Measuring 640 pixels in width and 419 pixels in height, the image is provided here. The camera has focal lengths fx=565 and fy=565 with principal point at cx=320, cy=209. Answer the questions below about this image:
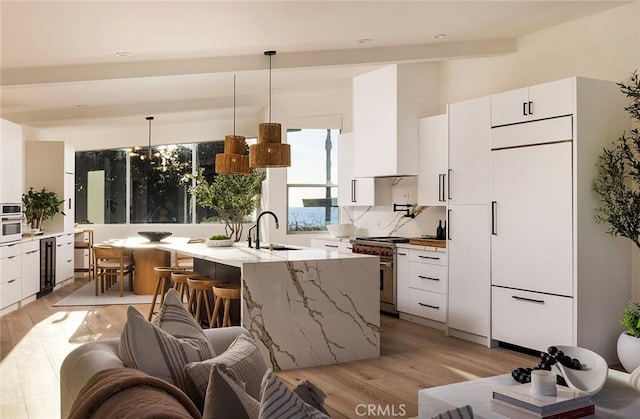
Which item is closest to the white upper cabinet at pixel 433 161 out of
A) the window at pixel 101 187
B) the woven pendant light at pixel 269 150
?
the woven pendant light at pixel 269 150

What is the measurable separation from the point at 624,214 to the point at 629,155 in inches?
18.4

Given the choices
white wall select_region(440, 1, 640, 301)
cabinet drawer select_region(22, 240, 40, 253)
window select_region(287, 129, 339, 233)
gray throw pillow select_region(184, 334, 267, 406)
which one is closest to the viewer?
gray throw pillow select_region(184, 334, 267, 406)

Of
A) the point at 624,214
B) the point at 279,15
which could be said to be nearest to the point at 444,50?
the point at 279,15

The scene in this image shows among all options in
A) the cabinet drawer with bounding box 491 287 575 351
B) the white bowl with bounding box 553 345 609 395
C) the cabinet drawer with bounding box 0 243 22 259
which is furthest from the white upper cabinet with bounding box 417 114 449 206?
the cabinet drawer with bounding box 0 243 22 259

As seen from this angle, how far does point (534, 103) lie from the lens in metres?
4.81

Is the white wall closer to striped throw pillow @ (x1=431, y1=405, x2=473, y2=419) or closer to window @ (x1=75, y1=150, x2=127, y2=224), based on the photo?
striped throw pillow @ (x1=431, y1=405, x2=473, y2=419)

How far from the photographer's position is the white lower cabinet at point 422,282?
5.84m

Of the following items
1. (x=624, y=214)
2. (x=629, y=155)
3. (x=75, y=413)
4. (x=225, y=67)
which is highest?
(x=225, y=67)

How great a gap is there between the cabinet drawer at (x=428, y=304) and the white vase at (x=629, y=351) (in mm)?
1827

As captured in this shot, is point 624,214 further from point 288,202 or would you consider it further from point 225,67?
point 288,202

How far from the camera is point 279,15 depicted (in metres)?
4.48

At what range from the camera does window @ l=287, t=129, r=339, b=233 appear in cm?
895

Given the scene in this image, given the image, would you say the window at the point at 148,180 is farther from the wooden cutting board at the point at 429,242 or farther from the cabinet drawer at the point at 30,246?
the wooden cutting board at the point at 429,242

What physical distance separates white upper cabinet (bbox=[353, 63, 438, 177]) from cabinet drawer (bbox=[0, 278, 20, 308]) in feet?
15.1
